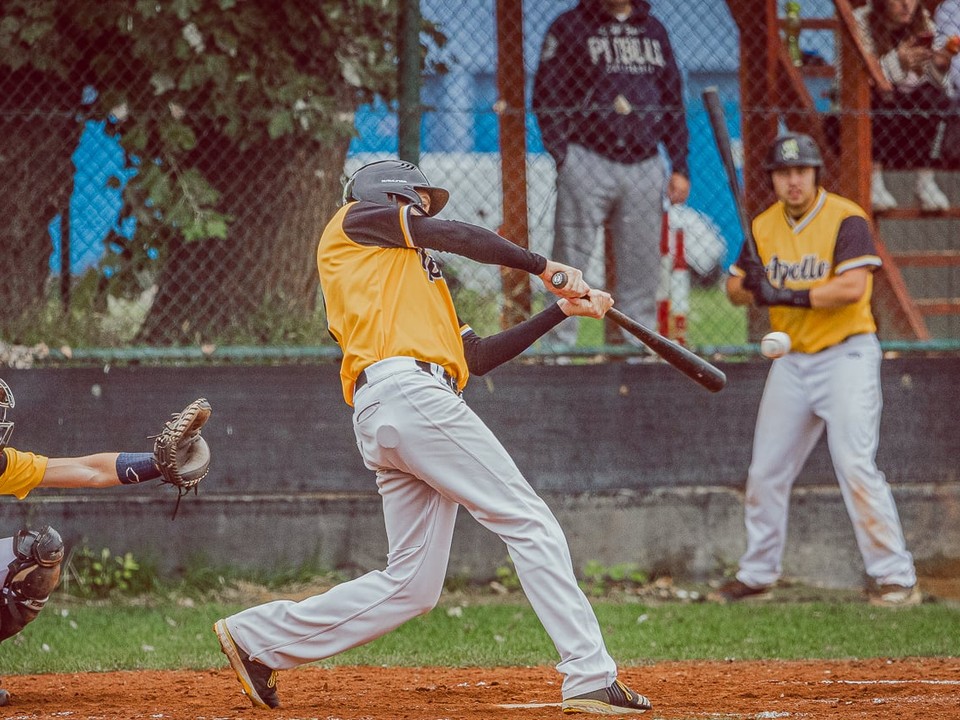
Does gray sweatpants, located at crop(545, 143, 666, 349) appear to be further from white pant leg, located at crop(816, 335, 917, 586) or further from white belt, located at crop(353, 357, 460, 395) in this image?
white belt, located at crop(353, 357, 460, 395)

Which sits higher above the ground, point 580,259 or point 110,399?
point 580,259

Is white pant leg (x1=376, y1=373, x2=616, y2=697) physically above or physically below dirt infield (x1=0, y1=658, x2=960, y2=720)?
above

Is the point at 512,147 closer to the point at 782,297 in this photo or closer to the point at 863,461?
the point at 782,297

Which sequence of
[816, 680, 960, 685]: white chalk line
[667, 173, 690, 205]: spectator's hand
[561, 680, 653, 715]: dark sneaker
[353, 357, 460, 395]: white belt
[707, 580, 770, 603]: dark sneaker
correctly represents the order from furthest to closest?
[667, 173, 690, 205]: spectator's hand < [707, 580, 770, 603]: dark sneaker < [816, 680, 960, 685]: white chalk line < [353, 357, 460, 395]: white belt < [561, 680, 653, 715]: dark sneaker

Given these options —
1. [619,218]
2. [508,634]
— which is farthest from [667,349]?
[619,218]

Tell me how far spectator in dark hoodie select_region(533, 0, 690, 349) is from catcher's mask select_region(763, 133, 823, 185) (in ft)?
2.16

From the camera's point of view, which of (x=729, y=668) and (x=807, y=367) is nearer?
(x=729, y=668)

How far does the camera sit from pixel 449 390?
4.59 metres

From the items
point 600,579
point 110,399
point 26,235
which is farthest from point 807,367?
point 26,235

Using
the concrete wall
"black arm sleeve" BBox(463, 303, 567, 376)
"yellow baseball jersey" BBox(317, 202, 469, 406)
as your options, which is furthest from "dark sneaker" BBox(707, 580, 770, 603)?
"yellow baseball jersey" BBox(317, 202, 469, 406)

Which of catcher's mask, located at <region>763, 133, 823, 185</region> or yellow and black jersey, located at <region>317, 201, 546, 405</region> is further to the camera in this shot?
catcher's mask, located at <region>763, 133, 823, 185</region>

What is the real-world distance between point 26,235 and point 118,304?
67 centimetres

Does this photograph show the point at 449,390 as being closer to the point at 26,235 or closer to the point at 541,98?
the point at 541,98

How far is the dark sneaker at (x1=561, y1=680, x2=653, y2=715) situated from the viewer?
435 cm
